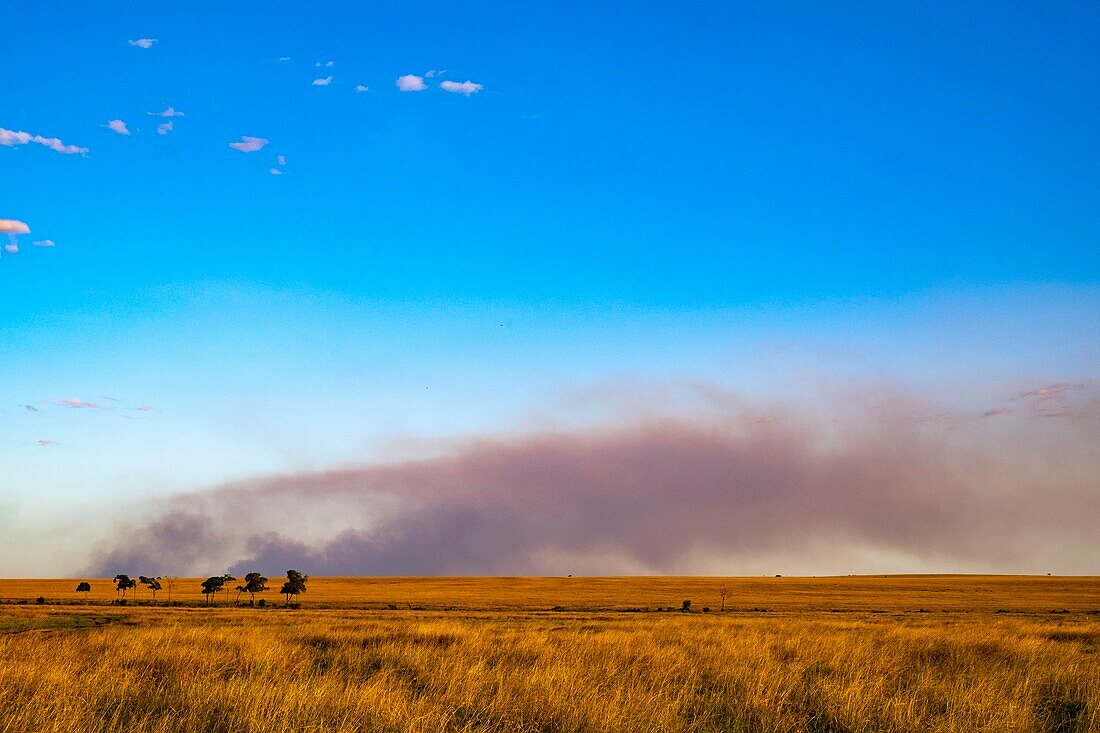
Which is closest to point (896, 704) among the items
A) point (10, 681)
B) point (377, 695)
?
point (377, 695)

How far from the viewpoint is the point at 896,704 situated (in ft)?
27.4

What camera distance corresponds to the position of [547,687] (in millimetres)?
8969

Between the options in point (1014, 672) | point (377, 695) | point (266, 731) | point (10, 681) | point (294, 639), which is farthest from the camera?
point (294, 639)

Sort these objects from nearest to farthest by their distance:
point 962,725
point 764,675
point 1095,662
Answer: point 962,725 → point 764,675 → point 1095,662

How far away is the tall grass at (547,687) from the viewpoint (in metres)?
7.70

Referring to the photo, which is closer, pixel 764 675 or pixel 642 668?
pixel 764 675

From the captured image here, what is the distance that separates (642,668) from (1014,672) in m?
5.19

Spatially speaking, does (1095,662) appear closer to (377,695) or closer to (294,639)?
(377,695)

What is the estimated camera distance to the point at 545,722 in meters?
7.87

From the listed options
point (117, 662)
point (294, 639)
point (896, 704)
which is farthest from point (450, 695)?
point (294, 639)

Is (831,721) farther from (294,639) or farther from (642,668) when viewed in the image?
(294,639)

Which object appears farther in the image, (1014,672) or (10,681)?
(1014,672)

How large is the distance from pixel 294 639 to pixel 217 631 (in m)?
1.71

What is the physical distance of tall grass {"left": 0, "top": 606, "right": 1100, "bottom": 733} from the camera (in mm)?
7699
